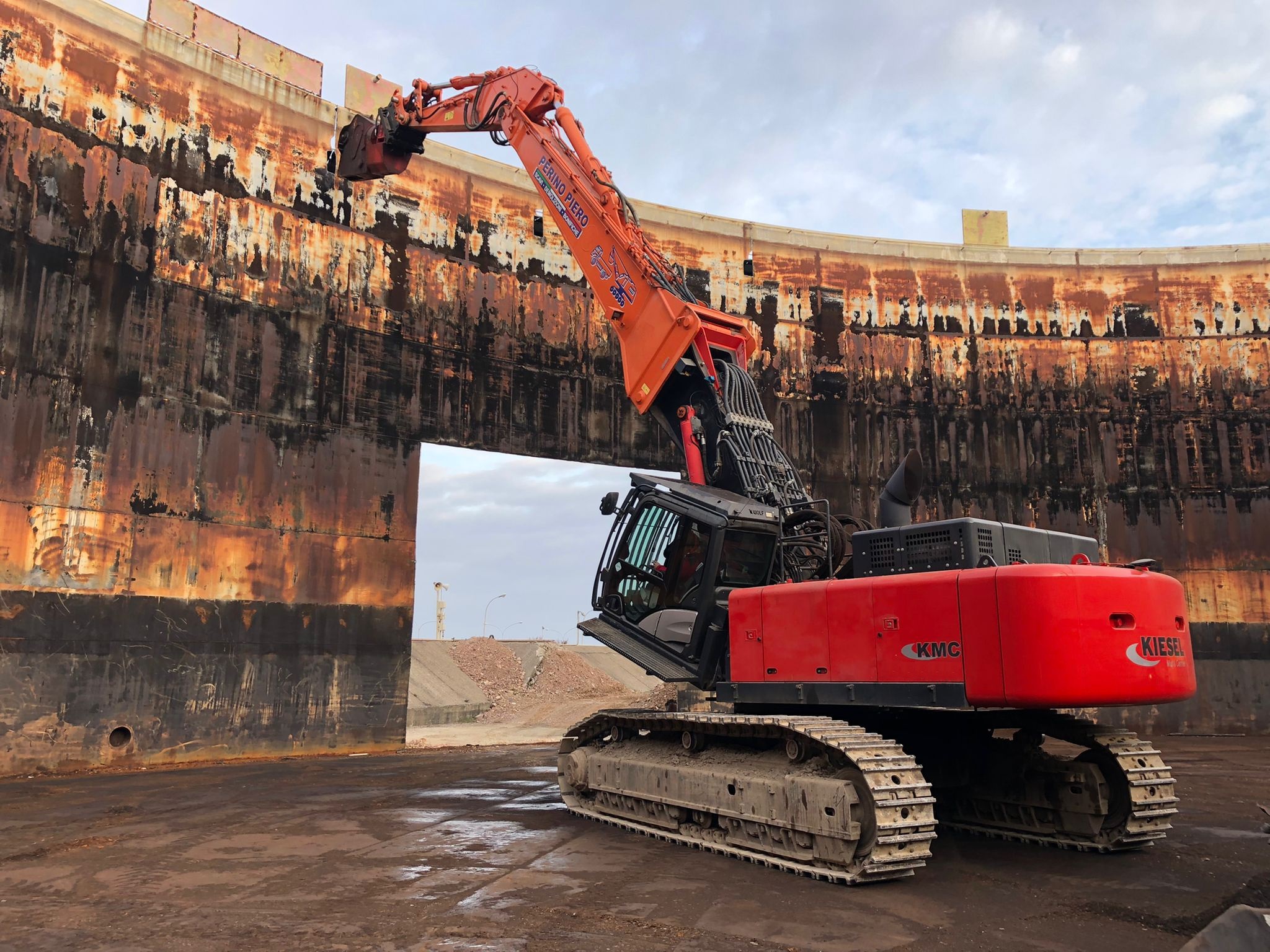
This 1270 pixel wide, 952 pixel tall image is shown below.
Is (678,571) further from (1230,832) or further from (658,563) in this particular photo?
(1230,832)

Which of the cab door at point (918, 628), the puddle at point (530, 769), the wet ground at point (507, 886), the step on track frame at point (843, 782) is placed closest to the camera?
the wet ground at point (507, 886)

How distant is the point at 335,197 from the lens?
16.4m

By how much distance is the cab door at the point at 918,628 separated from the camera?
6.36 meters

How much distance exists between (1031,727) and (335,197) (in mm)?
14188

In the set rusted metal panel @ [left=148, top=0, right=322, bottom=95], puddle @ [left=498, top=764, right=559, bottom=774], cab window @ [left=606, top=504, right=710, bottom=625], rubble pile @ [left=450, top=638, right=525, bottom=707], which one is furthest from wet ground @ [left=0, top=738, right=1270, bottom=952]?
rubble pile @ [left=450, top=638, right=525, bottom=707]

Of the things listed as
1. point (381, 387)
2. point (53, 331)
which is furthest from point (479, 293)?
point (53, 331)

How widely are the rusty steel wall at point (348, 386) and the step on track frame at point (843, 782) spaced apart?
814 cm

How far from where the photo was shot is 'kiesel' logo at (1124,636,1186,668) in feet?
20.3

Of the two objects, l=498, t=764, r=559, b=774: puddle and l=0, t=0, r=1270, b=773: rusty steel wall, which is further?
l=0, t=0, r=1270, b=773: rusty steel wall

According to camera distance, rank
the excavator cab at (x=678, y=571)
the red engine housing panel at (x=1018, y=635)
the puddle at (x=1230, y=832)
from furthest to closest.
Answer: the excavator cab at (x=678, y=571) → the puddle at (x=1230, y=832) → the red engine housing panel at (x=1018, y=635)

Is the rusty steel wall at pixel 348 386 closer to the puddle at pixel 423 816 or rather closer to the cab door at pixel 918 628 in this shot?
the puddle at pixel 423 816

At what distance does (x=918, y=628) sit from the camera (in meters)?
6.56

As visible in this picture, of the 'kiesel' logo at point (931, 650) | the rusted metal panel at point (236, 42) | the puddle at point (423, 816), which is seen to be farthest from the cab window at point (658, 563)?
the rusted metal panel at point (236, 42)

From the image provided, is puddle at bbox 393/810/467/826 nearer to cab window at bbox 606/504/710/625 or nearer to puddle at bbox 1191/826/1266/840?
cab window at bbox 606/504/710/625
